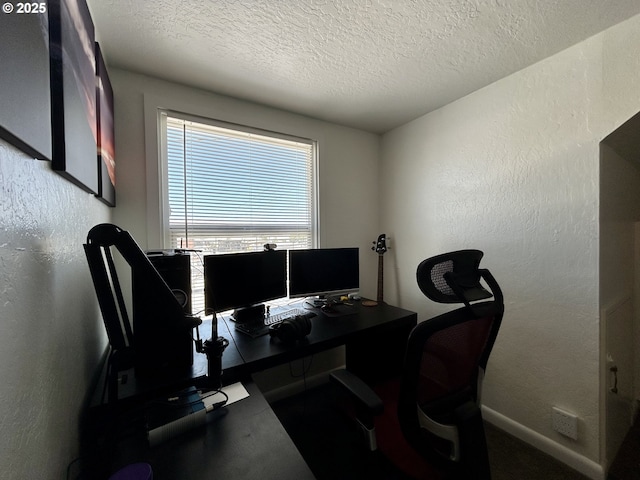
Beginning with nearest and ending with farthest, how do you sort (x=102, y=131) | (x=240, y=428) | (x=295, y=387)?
(x=240, y=428), (x=102, y=131), (x=295, y=387)

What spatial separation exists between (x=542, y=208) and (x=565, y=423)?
51.3 inches

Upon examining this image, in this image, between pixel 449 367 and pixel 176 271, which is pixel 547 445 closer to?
pixel 449 367

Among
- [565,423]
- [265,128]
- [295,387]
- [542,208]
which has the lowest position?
[295,387]

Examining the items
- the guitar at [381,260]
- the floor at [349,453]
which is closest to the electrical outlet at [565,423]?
the floor at [349,453]

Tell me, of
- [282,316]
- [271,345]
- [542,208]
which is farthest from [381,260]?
[271,345]

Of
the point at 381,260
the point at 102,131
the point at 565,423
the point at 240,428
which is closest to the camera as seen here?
the point at 240,428

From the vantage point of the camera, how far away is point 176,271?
4.42 feet

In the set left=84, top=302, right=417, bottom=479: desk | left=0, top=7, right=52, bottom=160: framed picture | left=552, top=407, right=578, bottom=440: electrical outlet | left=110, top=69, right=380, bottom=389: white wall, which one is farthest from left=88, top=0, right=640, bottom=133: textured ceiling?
left=552, top=407, right=578, bottom=440: electrical outlet

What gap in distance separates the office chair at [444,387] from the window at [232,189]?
1.47 m

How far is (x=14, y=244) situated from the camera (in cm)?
52

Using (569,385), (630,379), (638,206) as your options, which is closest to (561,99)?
(638,206)

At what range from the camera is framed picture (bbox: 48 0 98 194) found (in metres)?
0.66

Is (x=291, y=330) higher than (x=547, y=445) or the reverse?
higher

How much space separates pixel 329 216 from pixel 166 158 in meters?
1.41
